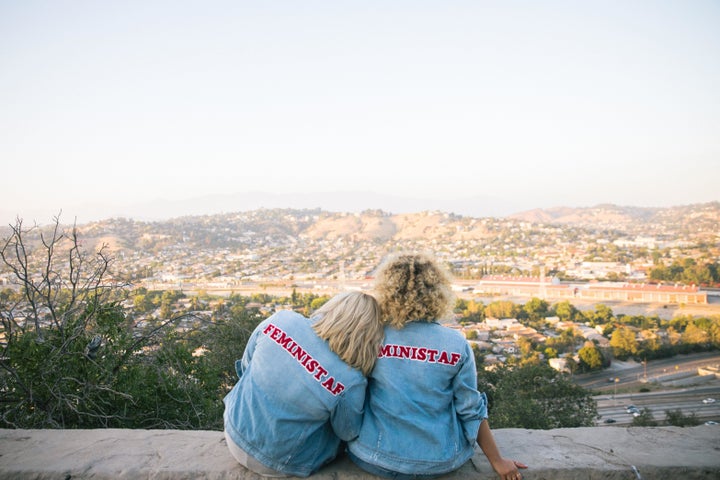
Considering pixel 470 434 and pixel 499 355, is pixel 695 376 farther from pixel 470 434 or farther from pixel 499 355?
pixel 470 434

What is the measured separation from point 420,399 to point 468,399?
0.15 meters

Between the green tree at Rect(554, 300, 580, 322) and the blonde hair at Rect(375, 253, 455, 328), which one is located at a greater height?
the blonde hair at Rect(375, 253, 455, 328)

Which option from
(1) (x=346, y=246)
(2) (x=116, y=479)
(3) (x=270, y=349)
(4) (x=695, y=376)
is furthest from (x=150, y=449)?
(1) (x=346, y=246)

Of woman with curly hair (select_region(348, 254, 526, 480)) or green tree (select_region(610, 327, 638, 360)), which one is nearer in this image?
woman with curly hair (select_region(348, 254, 526, 480))

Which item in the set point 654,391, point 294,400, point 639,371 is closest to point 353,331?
point 294,400

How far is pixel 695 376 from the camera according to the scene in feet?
46.1

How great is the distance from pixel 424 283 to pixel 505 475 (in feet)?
2.13

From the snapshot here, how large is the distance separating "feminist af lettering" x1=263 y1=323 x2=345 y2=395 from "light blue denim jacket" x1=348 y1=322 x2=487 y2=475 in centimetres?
15

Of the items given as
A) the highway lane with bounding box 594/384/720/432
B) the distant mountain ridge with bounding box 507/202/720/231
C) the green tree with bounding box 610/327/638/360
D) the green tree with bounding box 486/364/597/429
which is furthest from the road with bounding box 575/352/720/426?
the distant mountain ridge with bounding box 507/202/720/231

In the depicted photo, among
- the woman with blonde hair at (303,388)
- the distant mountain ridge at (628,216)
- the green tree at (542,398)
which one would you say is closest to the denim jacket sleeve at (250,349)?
the woman with blonde hair at (303,388)

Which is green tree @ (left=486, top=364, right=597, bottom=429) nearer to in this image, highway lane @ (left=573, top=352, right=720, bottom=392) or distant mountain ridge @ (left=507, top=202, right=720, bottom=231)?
highway lane @ (left=573, top=352, right=720, bottom=392)

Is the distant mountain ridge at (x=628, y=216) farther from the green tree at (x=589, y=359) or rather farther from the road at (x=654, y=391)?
the green tree at (x=589, y=359)

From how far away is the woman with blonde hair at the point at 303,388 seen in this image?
1.46 meters

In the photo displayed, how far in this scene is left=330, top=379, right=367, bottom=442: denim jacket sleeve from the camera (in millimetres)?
1476
